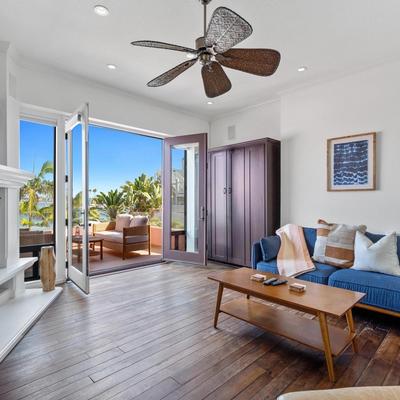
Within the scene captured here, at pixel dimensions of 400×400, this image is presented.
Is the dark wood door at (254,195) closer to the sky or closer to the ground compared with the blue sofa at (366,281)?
closer to the sky

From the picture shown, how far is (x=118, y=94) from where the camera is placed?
4.29 meters

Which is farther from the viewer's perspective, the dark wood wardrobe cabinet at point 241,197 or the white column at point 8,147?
the dark wood wardrobe cabinet at point 241,197

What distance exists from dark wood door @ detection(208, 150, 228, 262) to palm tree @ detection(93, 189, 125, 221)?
4038 millimetres

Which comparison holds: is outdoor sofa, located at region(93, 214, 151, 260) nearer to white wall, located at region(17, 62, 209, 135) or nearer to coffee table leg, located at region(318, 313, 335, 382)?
white wall, located at region(17, 62, 209, 135)

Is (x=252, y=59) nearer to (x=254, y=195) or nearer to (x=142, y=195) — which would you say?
(x=254, y=195)

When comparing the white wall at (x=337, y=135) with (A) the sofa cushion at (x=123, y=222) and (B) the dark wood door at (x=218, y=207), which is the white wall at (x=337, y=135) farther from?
(A) the sofa cushion at (x=123, y=222)

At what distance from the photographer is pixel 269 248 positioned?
359 centimetres

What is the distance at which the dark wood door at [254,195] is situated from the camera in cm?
429

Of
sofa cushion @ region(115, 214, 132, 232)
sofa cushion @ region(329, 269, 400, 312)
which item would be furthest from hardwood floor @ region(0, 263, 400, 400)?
sofa cushion @ region(115, 214, 132, 232)

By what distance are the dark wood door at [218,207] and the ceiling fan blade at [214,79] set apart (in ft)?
7.40

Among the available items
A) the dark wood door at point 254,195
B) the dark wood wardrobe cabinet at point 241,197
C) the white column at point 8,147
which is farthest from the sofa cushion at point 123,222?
the white column at point 8,147

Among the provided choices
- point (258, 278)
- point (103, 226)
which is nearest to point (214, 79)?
point (258, 278)

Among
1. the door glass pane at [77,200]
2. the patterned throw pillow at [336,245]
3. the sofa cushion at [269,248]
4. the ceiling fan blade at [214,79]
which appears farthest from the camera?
the door glass pane at [77,200]

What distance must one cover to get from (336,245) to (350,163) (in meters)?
1.18
